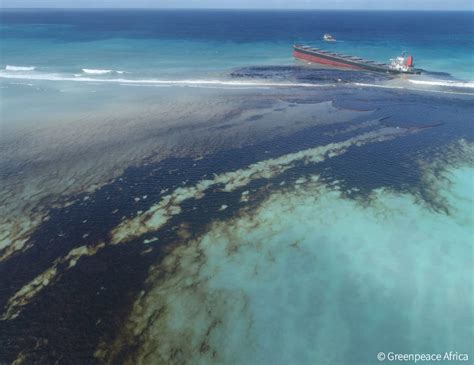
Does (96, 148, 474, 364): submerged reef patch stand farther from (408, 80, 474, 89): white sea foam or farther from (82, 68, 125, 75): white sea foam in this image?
(82, 68, 125, 75): white sea foam

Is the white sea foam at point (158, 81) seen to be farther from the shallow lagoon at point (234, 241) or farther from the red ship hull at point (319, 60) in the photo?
the shallow lagoon at point (234, 241)

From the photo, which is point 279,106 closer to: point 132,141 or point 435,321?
point 132,141

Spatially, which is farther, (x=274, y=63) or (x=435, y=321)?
(x=274, y=63)

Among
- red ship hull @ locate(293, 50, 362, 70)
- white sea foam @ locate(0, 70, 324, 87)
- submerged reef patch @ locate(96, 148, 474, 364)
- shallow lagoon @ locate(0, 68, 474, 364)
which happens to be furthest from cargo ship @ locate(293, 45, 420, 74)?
submerged reef patch @ locate(96, 148, 474, 364)

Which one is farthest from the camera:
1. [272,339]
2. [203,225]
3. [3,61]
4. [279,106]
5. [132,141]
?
[3,61]

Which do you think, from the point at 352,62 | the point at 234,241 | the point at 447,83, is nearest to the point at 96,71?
the point at 352,62

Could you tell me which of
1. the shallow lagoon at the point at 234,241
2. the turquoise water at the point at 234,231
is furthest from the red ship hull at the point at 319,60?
the shallow lagoon at the point at 234,241

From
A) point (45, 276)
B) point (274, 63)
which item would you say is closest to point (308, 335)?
point (45, 276)

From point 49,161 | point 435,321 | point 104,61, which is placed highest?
point 104,61
